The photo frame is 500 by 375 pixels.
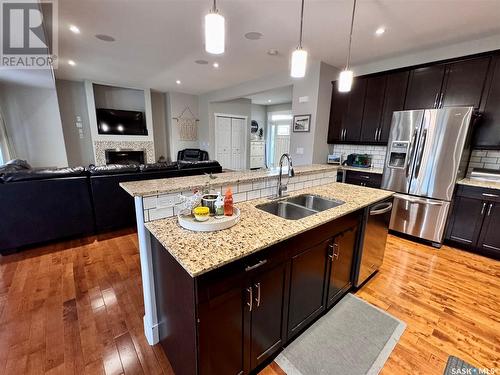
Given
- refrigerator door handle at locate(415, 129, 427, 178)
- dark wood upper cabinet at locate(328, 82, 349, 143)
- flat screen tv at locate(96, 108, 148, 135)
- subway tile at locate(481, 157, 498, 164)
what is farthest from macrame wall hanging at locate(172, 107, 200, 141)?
subway tile at locate(481, 157, 498, 164)

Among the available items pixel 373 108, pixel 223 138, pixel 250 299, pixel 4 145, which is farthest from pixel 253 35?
pixel 4 145

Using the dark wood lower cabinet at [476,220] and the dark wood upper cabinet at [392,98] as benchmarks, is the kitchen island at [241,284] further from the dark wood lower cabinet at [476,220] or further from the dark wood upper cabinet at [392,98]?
the dark wood upper cabinet at [392,98]

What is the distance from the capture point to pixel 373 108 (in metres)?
3.60

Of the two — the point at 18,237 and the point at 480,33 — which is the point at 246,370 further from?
the point at 480,33

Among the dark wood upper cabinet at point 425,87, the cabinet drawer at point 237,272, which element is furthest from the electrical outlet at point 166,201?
the dark wood upper cabinet at point 425,87

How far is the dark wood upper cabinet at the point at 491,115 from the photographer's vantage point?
2605mm

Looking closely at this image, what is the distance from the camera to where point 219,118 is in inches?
273

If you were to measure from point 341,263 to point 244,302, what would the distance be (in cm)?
102

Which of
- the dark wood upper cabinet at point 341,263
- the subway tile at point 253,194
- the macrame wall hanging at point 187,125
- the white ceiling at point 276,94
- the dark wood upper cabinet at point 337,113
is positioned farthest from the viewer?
the macrame wall hanging at point 187,125

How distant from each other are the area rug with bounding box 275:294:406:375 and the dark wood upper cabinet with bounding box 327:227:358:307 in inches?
6.3

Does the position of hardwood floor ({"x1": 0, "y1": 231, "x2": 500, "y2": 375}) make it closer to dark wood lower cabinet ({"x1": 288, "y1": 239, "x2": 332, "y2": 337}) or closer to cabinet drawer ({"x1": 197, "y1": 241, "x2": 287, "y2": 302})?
dark wood lower cabinet ({"x1": 288, "y1": 239, "x2": 332, "y2": 337})

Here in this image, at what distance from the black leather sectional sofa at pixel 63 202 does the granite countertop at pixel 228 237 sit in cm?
212

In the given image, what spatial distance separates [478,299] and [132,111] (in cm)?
751

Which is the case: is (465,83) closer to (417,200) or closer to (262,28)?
(417,200)
